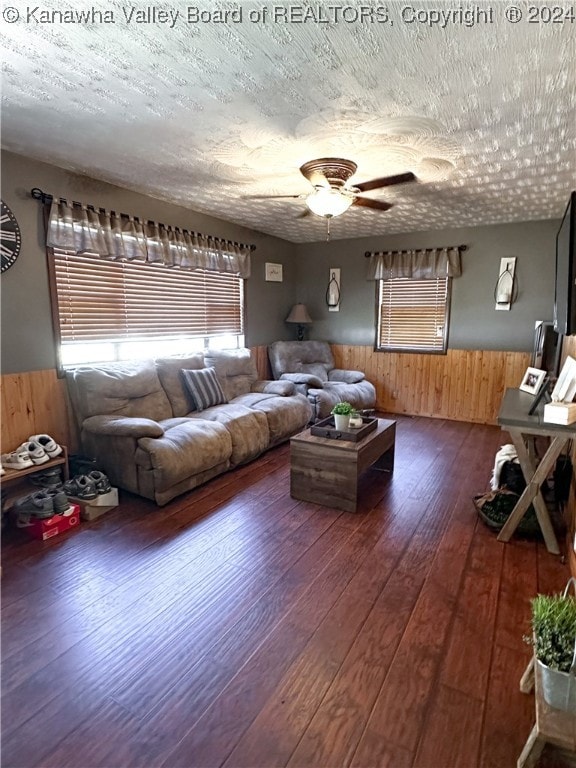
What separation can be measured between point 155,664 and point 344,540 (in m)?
1.26

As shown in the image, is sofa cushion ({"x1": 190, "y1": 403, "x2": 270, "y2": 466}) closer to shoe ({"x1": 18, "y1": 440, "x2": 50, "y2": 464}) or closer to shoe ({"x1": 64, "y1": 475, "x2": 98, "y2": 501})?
shoe ({"x1": 64, "y1": 475, "x2": 98, "y2": 501})

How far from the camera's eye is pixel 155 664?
1626mm

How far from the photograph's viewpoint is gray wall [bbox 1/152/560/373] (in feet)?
9.71

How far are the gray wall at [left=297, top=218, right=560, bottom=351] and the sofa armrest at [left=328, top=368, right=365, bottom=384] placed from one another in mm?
621

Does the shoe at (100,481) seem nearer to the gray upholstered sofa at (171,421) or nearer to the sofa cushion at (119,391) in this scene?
the gray upholstered sofa at (171,421)

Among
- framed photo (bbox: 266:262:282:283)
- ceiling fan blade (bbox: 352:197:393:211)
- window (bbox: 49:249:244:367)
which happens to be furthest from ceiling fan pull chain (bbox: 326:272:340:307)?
ceiling fan blade (bbox: 352:197:393:211)

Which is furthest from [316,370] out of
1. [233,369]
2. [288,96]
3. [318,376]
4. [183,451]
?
[288,96]

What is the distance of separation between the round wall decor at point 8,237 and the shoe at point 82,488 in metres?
1.56

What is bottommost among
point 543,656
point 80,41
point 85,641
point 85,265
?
point 85,641

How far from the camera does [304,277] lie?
20.7 ft

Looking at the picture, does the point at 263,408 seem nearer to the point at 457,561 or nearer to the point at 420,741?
the point at 457,561

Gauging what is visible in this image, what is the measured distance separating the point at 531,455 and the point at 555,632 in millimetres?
1580

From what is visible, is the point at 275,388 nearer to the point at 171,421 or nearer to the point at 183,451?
the point at 171,421

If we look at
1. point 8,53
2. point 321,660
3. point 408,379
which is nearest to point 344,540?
point 321,660
